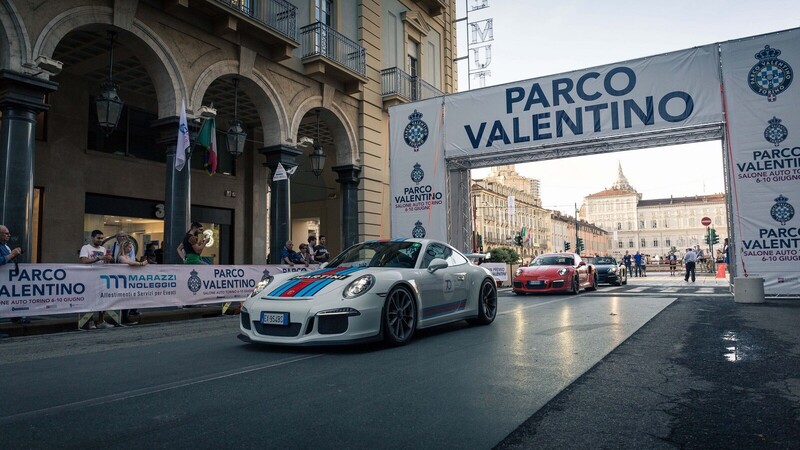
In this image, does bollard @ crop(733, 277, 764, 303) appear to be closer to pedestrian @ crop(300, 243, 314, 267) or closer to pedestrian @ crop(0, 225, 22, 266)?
pedestrian @ crop(300, 243, 314, 267)

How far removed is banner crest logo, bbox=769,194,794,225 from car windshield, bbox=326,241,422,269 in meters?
10.5

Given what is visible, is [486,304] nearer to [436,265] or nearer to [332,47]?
[436,265]

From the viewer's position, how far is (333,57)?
59.4 ft

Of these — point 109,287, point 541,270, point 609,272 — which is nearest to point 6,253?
point 109,287

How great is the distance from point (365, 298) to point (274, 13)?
12551 mm

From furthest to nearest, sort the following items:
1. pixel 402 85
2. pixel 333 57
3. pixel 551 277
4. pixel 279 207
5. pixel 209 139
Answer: pixel 402 85, pixel 333 57, pixel 279 207, pixel 551 277, pixel 209 139

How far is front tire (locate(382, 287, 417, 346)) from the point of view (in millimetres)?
6055

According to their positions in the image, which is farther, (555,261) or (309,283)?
(555,261)

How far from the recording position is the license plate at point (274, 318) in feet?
18.9

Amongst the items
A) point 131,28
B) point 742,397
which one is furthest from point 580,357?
point 131,28

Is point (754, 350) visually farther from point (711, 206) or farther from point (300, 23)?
point (711, 206)

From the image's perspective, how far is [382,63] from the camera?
20.8 meters

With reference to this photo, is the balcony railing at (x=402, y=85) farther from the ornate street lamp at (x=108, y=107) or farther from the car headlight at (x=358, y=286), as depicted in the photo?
the car headlight at (x=358, y=286)

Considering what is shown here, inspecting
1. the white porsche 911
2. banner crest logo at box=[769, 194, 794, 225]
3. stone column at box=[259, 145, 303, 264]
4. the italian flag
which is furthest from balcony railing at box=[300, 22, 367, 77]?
banner crest logo at box=[769, 194, 794, 225]
